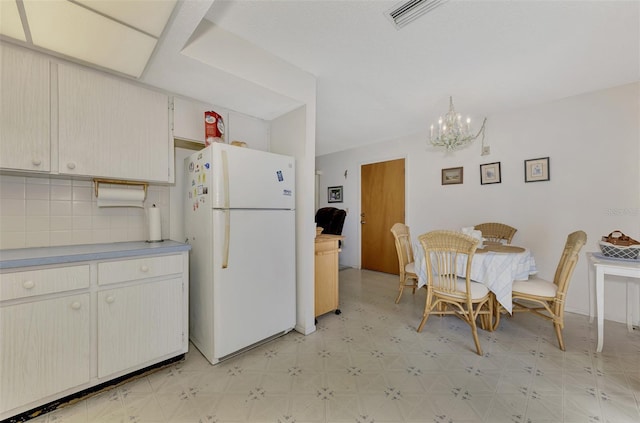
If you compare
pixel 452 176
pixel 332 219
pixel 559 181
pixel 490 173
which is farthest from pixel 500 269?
pixel 332 219

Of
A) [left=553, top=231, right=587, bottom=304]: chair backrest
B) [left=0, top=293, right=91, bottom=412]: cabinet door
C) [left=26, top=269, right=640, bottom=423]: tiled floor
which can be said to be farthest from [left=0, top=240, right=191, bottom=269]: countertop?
[left=553, top=231, right=587, bottom=304]: chair backrest

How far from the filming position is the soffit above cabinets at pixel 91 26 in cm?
119

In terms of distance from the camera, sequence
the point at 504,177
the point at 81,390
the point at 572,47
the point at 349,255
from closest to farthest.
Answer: the point at 81,390
the point at 572,47
the point at 504,177
the point at 349,255

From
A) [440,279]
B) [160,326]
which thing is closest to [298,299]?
[160,326]

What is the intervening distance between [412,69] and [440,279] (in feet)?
6.29

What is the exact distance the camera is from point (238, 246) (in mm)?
1822

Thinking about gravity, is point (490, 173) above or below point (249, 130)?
below

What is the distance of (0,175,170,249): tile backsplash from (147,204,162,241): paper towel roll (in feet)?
0.56

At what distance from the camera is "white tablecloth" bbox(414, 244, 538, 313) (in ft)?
6.67

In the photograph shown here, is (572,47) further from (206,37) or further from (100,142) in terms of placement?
(100,142)

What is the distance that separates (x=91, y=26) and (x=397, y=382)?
2.79 meters

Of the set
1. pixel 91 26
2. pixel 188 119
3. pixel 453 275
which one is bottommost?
pixel 453 275

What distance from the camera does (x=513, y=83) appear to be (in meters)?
2.46

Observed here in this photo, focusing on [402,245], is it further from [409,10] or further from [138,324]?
[138,324]
